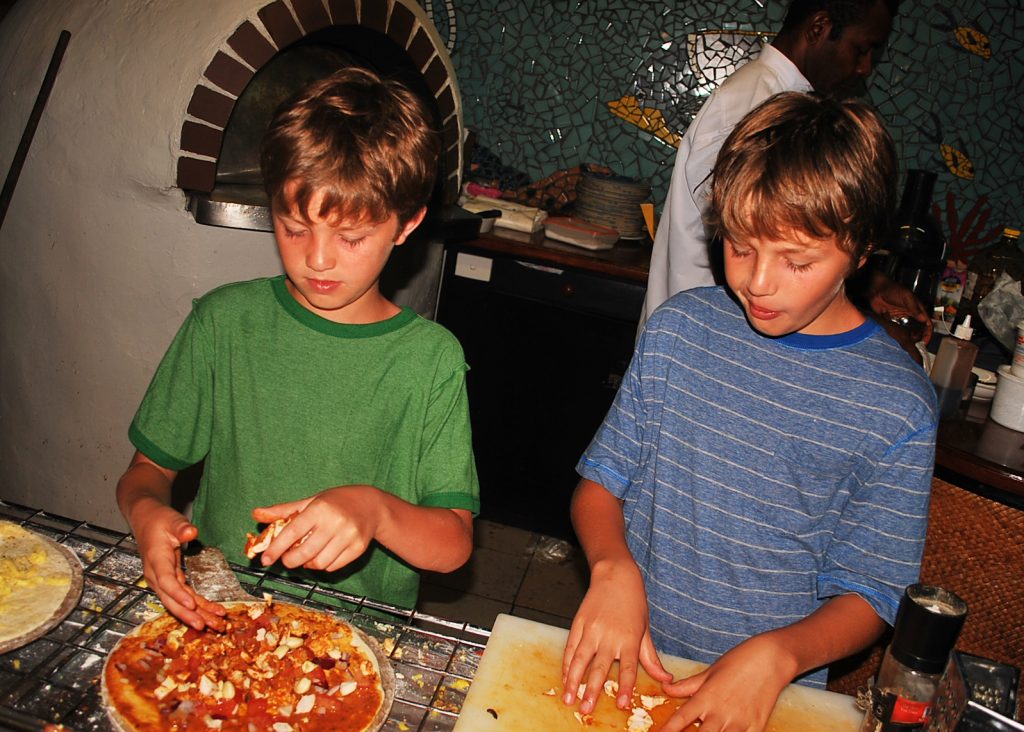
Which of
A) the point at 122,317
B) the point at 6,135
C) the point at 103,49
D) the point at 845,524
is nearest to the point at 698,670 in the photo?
the point at 845,524

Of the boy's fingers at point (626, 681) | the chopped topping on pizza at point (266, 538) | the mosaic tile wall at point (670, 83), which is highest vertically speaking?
the mosaic tile wall at point (670, 83)

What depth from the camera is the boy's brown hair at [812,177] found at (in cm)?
136

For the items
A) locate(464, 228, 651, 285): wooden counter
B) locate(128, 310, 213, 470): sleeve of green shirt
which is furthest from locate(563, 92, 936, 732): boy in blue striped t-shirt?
locate(464, 228, 651, 285): wooden counter

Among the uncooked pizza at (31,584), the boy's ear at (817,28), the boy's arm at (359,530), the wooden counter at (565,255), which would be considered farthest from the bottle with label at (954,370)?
the uncooked pizza at (31,584)

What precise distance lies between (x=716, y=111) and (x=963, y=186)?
6.34 feet

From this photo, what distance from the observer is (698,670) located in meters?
1.34

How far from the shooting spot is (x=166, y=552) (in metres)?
1.27

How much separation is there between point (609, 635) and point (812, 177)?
75cm

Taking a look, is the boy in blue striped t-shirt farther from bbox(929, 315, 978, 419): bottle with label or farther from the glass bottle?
the glass bottle

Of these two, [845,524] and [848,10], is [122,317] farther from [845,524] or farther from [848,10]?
[848,10]

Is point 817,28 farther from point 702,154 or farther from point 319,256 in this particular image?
point 319,256

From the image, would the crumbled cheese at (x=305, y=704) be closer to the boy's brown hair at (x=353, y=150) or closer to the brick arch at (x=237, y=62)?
the boy's brown hair at (x=353, y=150)

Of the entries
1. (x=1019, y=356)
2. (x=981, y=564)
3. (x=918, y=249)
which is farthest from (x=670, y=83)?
(x=981, y=564)

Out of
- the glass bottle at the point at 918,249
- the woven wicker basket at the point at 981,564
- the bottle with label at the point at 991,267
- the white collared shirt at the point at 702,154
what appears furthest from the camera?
the bottle with label at the point at 991,267
